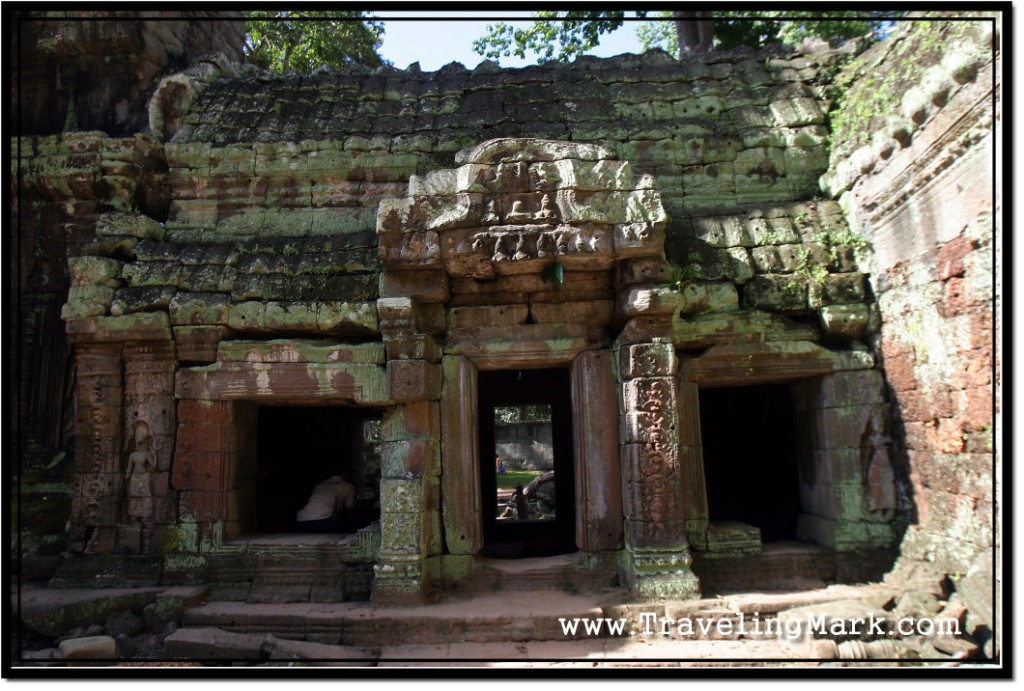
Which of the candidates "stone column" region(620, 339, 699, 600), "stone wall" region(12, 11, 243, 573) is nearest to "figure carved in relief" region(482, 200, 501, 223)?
"stone column" region(620, 339, 699, 600)

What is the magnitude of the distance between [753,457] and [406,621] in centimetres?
577

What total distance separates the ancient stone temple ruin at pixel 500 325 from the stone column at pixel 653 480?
0.08ft

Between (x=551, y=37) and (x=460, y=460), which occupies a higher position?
(x=551, y=37)

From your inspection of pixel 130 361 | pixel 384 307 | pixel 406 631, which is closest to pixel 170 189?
pixel 130 361

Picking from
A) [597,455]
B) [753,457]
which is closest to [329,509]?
[597,455]

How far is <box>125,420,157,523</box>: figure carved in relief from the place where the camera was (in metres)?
6.31

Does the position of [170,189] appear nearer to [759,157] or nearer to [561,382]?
[561,382]

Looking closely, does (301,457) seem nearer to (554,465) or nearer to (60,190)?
(554,465)

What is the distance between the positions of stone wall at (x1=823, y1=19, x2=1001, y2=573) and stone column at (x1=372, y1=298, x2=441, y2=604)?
4204 mm

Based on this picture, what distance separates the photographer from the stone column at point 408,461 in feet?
19.2

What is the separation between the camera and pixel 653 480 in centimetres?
579

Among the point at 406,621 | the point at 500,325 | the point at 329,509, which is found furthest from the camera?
the point at 329,509

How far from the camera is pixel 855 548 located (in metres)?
6.12

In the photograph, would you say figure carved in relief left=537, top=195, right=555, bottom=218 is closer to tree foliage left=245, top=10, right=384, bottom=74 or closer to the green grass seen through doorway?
tree foliage left=245, top=10, right=384, bottom=74
